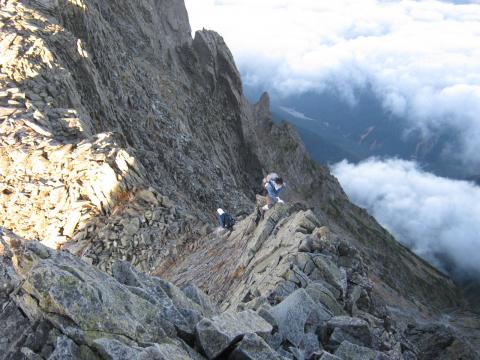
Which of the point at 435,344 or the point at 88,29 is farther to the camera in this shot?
the point at 88,29

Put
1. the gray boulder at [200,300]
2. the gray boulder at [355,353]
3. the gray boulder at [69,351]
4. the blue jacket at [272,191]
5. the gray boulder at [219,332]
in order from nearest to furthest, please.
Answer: the gray boulder at [69,351] < the gray boulder at [219,332] < the gray boulder at [355,353] < the gray boulder at [200,300] < the blue jacket at [272,191]

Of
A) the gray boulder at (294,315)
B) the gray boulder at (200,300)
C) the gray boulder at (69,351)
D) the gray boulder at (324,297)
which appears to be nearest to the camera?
the gray boulder at (69,351)

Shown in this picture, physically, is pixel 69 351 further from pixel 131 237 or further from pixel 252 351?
pixel 131 237

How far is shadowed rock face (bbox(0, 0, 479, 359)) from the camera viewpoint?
1255 centimetres

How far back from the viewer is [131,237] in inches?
1383

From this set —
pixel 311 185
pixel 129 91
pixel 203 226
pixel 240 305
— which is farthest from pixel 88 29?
pixel 311 185

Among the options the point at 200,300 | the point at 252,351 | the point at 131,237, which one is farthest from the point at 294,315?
the point at 131,237

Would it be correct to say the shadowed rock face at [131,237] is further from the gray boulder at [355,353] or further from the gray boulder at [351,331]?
the gray boulder at [355,353]

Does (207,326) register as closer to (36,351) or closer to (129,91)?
(36,351)

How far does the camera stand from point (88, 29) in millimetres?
60969

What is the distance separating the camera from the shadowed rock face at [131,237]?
1255cm

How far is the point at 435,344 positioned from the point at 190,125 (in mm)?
60995

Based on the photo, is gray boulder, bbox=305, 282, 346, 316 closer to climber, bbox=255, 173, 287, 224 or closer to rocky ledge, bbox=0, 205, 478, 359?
rocky ledge, bbox=0, 205, 478, 359

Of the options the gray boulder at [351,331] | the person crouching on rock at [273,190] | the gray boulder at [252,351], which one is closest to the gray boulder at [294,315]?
the gray boulder at [351,331]
